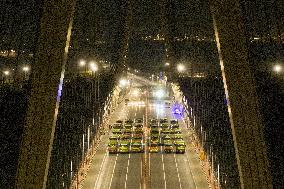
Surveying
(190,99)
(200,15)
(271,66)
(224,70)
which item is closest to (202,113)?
(190,99)

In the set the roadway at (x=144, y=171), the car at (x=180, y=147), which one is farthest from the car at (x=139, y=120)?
the car at (x=180, y=147)

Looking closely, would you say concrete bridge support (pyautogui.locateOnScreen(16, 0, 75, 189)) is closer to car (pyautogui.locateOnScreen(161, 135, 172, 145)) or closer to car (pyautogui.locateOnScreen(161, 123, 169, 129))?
car (pyautogui.locateOnScreen(161, 135, 172, 145))

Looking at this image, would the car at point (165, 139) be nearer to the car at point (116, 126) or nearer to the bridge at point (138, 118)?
the bridge at point (138, 118)

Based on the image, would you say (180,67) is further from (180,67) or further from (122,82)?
(122,82)

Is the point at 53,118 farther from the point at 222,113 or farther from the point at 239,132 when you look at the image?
the point at 222,113

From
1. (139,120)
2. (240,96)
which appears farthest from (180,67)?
(240,96)

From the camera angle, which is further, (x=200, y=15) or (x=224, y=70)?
(x=200, y=15)

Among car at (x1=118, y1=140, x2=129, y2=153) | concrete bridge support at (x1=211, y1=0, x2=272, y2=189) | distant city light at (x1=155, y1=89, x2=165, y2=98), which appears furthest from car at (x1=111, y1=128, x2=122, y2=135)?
concrete bridge support at (x1=211, y1=0, x2=272, y2=189)
